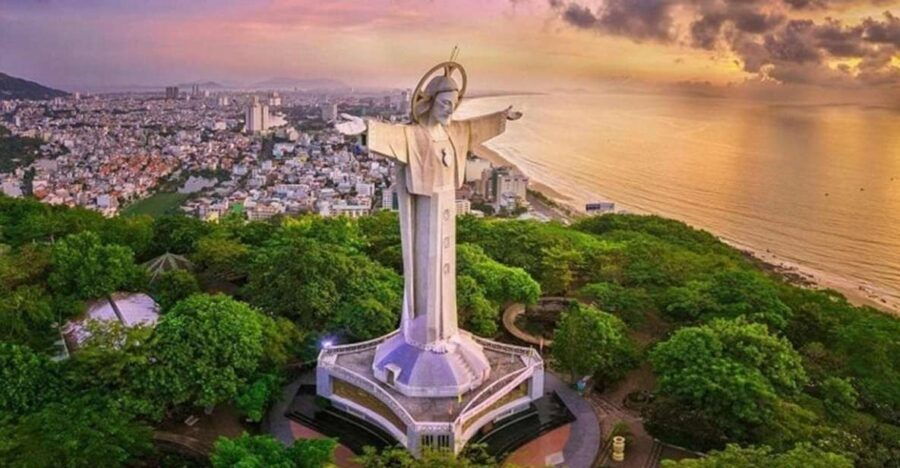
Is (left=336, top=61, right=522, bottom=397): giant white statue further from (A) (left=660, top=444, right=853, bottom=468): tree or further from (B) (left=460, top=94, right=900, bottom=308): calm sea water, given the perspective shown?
(B) (left=460, top=94, right=900, bottom=308): calm sea water

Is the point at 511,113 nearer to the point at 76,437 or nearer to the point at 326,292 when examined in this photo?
the point at 326,292

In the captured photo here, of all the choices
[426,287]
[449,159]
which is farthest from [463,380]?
[449,159]

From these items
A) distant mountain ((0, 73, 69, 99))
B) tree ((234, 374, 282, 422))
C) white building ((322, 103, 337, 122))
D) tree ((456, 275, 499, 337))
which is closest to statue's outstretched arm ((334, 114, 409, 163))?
tree ((234, 374, 282, 422))

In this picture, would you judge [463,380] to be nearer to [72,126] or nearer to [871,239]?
[871,239]

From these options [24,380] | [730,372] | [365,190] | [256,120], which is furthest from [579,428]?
[256,120]

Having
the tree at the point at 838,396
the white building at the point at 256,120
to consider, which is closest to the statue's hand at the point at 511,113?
the tree at the point at 838,396

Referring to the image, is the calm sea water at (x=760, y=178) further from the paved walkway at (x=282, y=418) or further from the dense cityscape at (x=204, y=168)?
the paved walkway at (x=282, y=418)

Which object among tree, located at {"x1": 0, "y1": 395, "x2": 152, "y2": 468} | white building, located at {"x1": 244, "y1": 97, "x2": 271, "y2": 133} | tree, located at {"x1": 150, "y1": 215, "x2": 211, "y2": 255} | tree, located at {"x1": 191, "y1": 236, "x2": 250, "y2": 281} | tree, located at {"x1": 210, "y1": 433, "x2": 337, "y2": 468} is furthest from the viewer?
white building, located at {"x1": 244, "y1": 97, "x2": 271, "y2": 133}
